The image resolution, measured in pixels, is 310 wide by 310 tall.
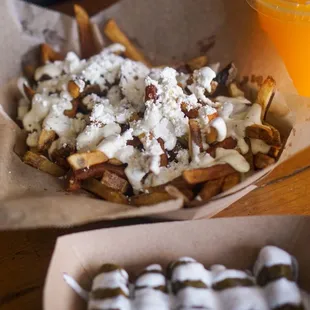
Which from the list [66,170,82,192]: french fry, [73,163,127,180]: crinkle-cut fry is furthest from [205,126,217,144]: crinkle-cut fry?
[66,170,82,192]: french fry

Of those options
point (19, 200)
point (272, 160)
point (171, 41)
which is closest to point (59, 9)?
point (171, 41)

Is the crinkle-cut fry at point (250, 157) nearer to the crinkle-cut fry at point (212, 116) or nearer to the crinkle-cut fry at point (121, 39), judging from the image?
the crinkle-cut fry at point (212, 116)

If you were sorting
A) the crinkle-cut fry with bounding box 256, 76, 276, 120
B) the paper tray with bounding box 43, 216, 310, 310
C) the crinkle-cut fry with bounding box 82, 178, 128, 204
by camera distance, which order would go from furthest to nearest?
1. the crinkle-cut fry with bounding box 256, 76, 276, 120
2. the crinkle-cut fry with bounding box 82, 178, 128, 204
3. the paper tray with bounding box 43, 216, 310, 310

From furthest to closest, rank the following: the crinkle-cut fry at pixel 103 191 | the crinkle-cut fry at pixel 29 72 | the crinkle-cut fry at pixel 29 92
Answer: the crinkle-cut fry at pixel 29 72, the crinkle-cut fry at pixel 29 92, the crinkle-cut fry at pixel 103 191

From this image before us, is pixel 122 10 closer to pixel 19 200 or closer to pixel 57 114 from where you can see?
pixel 57 114

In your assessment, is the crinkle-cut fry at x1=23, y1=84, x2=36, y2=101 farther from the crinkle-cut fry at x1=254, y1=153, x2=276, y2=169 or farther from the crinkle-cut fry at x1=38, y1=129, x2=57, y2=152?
the crinkle-cut fry at x1=254, y1=153, x2=276, y2=169

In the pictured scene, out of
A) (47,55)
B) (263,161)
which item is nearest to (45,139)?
(47,55)

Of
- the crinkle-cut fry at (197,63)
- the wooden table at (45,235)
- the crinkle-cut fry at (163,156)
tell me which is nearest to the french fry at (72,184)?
the wooden table at (45,235)
